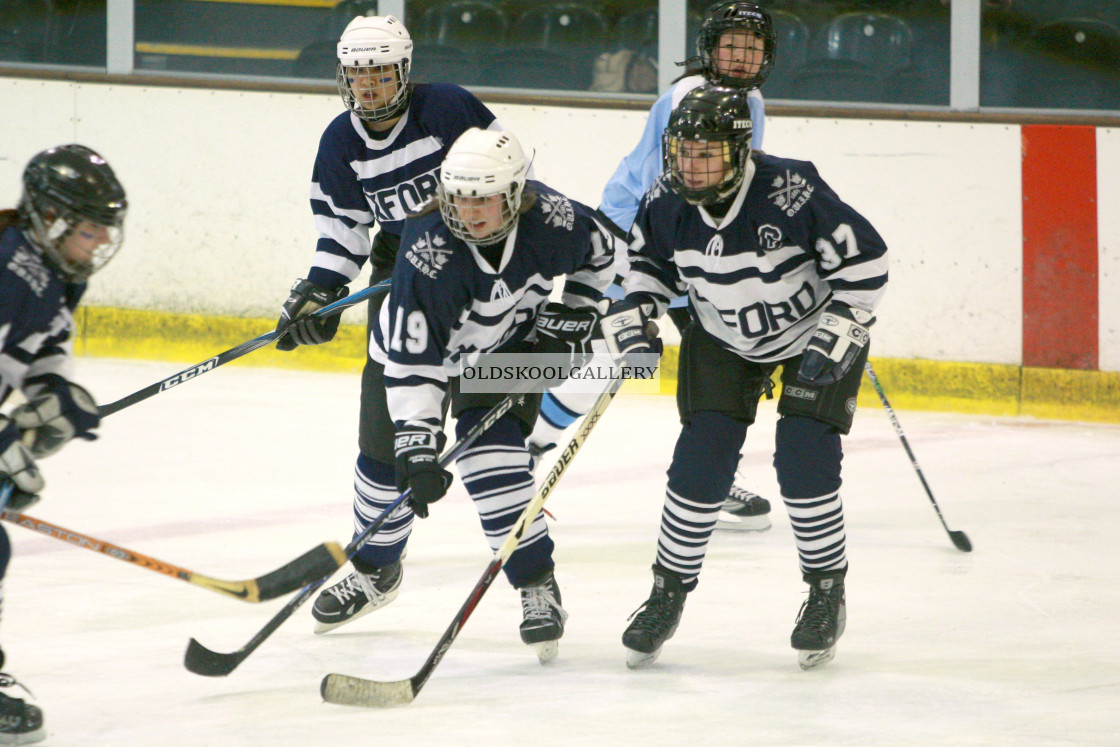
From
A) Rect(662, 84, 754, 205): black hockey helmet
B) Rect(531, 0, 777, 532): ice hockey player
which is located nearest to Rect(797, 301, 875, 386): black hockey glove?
Rect(662, 84, 754, 205): black hockey helmet

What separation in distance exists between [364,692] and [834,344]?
99cm

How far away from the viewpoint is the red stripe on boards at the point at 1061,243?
471 cm

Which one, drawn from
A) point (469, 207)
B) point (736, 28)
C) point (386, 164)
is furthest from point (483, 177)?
point (736, 28)

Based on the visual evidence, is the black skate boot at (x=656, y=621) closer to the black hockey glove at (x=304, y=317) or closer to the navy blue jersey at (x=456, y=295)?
the navy blue jersey at (x=456, y=295)

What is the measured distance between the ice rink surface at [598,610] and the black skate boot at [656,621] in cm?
3

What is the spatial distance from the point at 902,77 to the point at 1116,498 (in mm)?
1998

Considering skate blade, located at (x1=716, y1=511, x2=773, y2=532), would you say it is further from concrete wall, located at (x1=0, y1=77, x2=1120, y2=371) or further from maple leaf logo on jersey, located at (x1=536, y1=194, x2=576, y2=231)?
concrete wall, located at (x1=0, y1=77, x2=1120, y2=371)

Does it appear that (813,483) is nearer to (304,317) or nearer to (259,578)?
(259,578)

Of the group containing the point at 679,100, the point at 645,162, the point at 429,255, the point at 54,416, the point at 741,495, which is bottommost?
the point at 741,495

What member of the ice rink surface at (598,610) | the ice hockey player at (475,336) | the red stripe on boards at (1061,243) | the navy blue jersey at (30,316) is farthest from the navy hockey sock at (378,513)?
the red stripe on boards at (1061,243)

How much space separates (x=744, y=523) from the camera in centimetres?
348

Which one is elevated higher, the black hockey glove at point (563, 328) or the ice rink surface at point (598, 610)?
the black hockey glove at point (563, 328)

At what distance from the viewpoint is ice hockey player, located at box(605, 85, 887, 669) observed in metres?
2.37

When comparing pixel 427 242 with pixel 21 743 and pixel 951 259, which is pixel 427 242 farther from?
pixel 951 259
